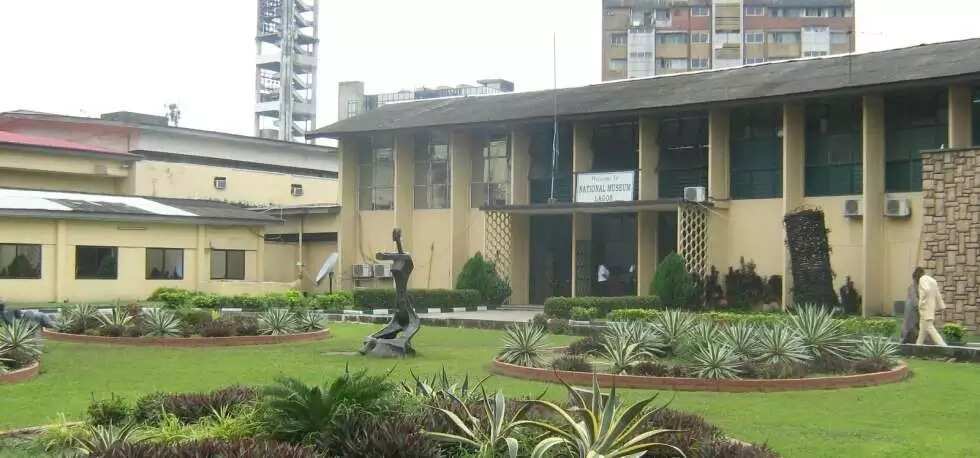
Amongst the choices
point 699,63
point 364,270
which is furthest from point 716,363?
point 699,63

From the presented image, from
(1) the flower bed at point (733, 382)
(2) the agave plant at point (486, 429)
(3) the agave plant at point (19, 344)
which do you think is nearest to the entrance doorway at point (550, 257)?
(1) the flower bed at point (733, 382)

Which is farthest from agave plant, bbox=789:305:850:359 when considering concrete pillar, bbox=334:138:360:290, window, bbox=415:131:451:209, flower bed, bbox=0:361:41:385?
concrete pillar, bbox=334:138:360:290

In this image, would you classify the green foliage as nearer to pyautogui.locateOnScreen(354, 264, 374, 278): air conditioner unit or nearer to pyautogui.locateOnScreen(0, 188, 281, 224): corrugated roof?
pyautogui.locateOnScreen(354, 264, 374, 278): air conditioner unit

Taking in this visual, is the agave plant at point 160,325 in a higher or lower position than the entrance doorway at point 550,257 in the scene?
lower

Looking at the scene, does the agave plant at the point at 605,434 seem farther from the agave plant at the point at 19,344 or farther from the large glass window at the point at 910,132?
the large glass window at the point at 910,132

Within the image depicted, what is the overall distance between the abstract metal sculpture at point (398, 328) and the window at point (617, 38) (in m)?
72.6

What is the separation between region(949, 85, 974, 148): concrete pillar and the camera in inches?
1174

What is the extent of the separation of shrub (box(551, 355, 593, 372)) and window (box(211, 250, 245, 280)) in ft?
92.3

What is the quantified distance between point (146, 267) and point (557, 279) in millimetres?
14775

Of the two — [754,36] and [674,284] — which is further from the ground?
[754,36]

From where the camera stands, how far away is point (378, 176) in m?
44.1

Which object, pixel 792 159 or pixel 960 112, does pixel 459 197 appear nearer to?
pixel 792 159

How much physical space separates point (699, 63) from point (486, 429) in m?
83.1

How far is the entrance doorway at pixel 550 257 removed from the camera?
3956cm
